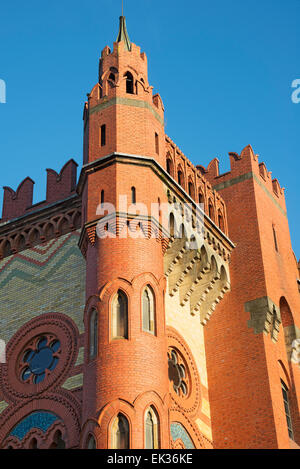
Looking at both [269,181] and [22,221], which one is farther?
[269,181]

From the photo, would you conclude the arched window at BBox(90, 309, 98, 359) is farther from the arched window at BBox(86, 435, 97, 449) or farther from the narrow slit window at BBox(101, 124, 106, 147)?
the narrow slit window at BBox(101, 124, 106, 147)

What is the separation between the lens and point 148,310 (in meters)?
14.7

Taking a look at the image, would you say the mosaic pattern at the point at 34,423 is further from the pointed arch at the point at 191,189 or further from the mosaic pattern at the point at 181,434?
the pointed arch at the point at 191,189

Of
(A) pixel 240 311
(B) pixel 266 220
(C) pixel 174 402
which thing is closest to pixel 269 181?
(B) pixel 266 220

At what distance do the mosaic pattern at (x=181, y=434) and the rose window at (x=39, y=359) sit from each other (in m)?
2.73

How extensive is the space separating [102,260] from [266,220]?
6806mm

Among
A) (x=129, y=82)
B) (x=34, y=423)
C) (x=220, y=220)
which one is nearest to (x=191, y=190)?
(x=220, y=220)

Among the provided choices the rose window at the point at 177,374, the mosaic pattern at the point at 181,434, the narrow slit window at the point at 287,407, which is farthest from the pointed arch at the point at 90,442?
the narrow slit window at the point at 287,407

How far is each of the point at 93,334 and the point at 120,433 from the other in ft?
7.03

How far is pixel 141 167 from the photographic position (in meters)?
16.2

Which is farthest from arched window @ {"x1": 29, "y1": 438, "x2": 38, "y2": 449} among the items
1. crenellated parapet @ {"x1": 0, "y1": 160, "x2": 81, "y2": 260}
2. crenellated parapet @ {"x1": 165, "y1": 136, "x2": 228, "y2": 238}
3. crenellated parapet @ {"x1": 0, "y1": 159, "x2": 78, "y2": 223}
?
crenellated parapet @ {"x1": 165, "y1": 136, "x2": 228, "y2": 238}

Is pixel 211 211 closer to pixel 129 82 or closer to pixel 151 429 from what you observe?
pixel 129 82

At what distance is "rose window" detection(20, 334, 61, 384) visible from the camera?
15930 mm

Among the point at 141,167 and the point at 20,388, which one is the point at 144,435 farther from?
the point at 141,167
